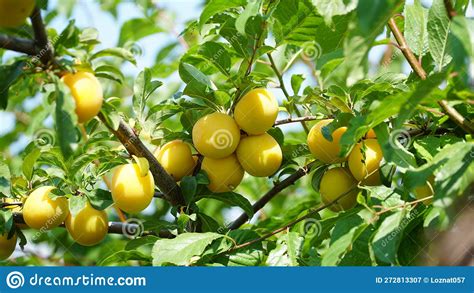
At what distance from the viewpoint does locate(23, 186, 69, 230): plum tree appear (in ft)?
4.69

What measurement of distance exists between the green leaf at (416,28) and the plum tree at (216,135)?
1.44 ft

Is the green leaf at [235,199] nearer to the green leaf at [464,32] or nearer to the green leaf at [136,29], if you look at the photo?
the green leaf at [464,32]

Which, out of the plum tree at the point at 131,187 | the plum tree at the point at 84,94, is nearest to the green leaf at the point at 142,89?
the plum tree at the point at 131,187

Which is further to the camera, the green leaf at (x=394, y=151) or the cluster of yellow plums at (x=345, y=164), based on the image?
the cluster of yellow plums at (x=345, y=164)

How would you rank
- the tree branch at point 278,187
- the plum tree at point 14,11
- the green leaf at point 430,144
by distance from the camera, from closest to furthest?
1. the plum tree at point 14,11
2. the green leaf at point 430,144
3. the tree branch at point 278,187

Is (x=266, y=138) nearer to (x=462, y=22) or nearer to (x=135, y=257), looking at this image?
(x=135, y=257)

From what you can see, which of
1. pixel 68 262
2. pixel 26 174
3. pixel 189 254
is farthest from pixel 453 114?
pixel 68 262

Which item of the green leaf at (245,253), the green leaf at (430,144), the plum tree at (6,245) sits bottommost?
the plum tree at (6,245)

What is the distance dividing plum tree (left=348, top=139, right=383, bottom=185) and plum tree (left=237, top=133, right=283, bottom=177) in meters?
0.18

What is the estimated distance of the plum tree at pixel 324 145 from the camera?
1.46 m

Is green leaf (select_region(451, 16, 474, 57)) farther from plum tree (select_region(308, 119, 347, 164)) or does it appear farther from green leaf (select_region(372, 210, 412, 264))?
plum tree (select_region(308, 119, 347, 164))

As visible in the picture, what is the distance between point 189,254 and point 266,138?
0.37 metres

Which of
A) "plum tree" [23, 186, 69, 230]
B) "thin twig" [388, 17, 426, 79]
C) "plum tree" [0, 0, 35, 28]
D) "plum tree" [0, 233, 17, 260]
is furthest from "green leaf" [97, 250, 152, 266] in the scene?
"thin twig" [388, 17, 426, 79]

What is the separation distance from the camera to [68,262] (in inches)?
99.4
